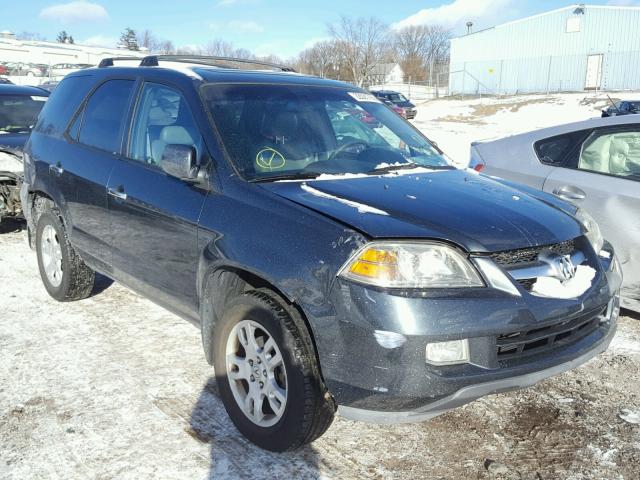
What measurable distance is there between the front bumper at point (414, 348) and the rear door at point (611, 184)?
6.93ft

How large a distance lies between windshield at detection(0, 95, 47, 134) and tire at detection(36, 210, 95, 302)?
3124mm

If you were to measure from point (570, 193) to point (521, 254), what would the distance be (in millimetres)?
2251

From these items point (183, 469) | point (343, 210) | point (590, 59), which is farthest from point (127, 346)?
point (590, 59)

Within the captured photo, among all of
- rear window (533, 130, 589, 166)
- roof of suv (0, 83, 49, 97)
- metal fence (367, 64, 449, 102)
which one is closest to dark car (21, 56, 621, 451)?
rear window (533, 130, 589, 166)

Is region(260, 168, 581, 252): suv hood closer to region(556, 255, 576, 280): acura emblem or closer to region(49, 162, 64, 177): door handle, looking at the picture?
region(556, 255, 576, 280): acura emblem

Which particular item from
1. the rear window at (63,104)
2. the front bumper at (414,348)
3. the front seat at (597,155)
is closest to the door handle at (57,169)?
the rear window at (63,104)

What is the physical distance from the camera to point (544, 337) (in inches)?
104

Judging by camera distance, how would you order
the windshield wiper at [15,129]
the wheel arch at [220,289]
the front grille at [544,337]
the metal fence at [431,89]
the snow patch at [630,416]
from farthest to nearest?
the metal fence at [431,89] → the windshield wiper at [15,129] → the snow patch at [630,416] → the wheel arch at [220,289] → the front grille at [544,337]

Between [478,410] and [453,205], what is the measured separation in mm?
1228

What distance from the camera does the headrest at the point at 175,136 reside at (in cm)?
343

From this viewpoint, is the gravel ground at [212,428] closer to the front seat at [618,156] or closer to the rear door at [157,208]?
the rear door at [157,208]

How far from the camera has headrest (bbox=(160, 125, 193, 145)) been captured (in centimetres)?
343

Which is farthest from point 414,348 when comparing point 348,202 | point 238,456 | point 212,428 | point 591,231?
point 591,231

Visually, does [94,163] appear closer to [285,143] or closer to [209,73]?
[209,73]
